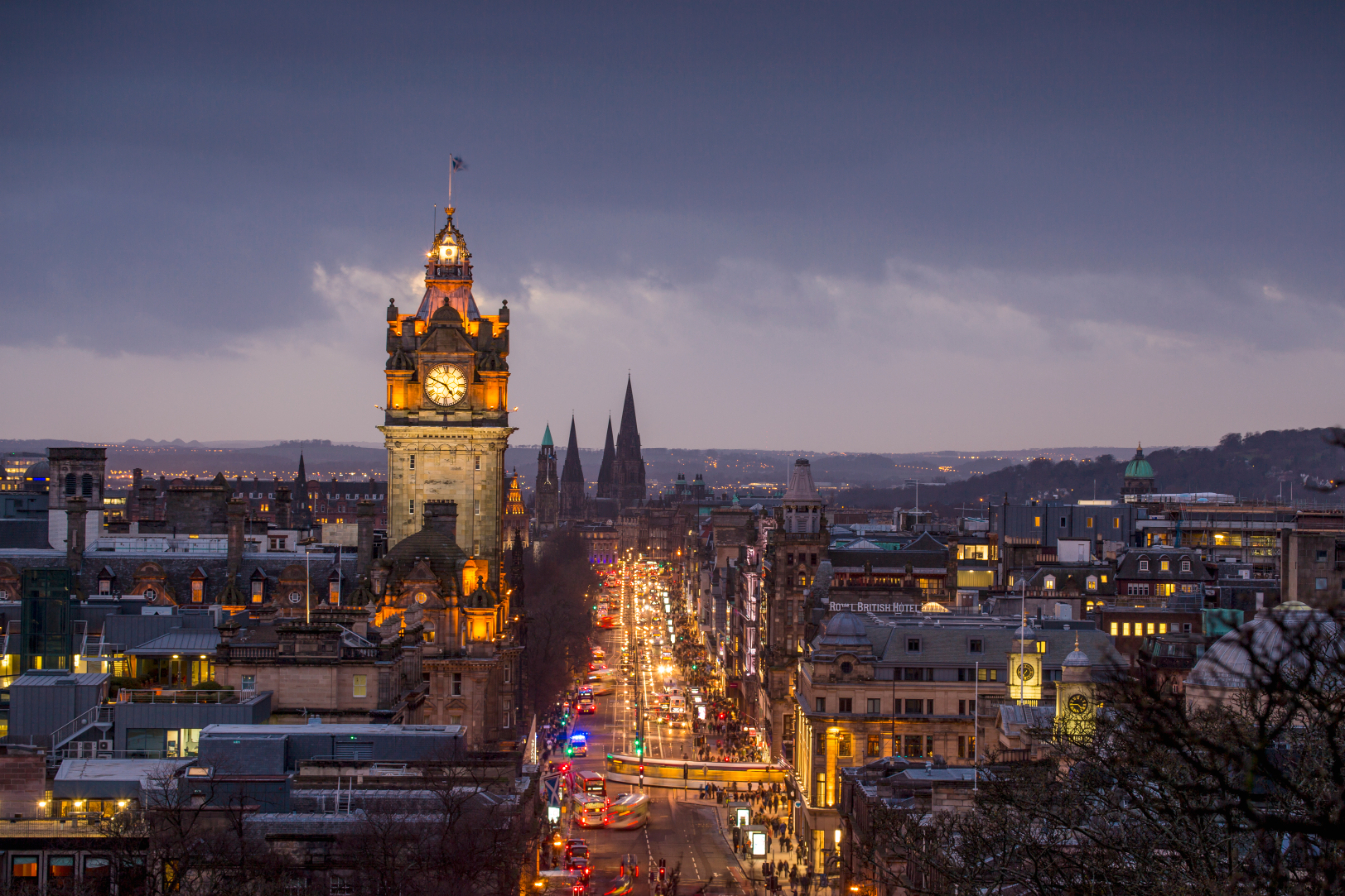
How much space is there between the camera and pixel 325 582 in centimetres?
10225

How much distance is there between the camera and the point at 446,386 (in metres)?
110

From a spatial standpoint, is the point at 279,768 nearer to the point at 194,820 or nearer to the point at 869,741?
the point at 194,820

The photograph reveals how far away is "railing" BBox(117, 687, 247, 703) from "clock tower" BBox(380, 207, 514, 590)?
3061 centimetres

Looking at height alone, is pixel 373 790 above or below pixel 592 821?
above

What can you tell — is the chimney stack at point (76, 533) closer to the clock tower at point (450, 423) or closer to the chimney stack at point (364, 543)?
the chimney stack at point (364, 543)

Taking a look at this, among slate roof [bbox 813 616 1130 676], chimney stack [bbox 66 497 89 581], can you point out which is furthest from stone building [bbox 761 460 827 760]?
chimney stack [bbox 66 497 89 581]

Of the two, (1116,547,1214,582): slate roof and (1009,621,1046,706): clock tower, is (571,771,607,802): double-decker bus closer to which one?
(1009,621,1046,706): clock tower

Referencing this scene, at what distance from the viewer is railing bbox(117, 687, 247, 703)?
77438mm

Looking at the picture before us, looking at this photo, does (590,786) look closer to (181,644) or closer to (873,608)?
(873,608)

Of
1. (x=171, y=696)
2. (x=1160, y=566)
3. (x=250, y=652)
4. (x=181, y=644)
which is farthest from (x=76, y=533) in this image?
(x=1160, y=566)

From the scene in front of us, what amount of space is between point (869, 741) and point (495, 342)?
118 ft

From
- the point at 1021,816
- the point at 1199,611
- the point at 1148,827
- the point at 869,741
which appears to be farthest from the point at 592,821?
the point at 1148,827

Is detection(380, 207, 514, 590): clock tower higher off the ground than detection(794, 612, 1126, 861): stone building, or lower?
higher

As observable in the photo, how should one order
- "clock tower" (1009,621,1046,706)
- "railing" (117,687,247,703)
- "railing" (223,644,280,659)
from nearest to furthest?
1. "railing" (117,687,247,703)
2. "railing" (223,644,280,659)
3. "clock tower" (1009,621,1046,706)
